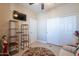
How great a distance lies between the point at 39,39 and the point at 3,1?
Answer: 954 millimetres

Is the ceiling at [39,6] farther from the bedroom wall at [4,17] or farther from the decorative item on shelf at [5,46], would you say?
the decorative item on shelf at [5,46]

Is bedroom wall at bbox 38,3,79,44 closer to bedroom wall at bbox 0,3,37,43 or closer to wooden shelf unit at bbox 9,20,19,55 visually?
bedroom wall at bbox 0,3,37,43

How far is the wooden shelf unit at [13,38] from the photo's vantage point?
6.29 ft

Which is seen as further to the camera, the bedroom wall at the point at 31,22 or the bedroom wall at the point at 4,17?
the bedroom wall at the point at 31,22

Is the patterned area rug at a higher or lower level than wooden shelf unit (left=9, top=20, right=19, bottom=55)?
lower

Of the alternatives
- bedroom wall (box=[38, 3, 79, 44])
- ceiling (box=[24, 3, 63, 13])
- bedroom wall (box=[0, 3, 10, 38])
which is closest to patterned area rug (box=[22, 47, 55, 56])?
bedroom wall (box=[38, 3, 79, 44])

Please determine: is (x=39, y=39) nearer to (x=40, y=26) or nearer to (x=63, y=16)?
(x=40, y=26)

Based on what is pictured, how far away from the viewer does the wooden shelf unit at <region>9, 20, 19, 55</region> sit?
1919 mm

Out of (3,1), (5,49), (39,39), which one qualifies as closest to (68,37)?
(39,39)

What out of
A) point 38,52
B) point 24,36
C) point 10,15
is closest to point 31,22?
point 24,36

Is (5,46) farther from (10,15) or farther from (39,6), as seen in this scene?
(39,6)

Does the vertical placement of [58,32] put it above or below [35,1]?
below

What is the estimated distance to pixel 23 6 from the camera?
1.95m

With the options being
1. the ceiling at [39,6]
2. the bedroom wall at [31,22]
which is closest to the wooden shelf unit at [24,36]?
the bedroom wall at [31,22]
